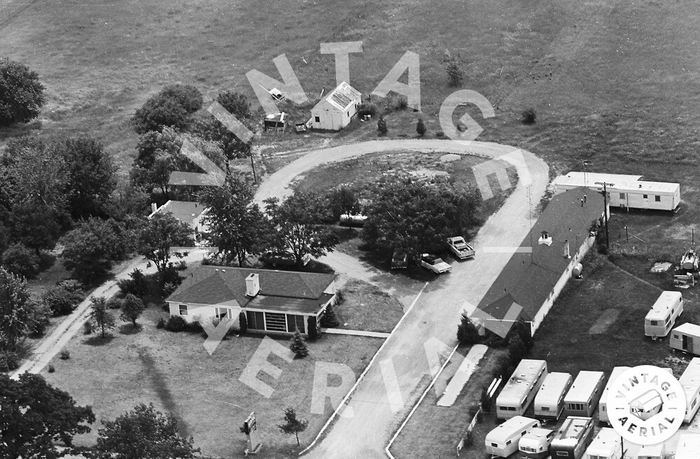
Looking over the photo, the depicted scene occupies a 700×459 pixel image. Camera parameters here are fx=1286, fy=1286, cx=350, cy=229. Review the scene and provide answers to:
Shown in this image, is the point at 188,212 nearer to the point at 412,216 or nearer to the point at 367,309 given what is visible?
the point at 412,216

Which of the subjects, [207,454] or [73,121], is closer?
[207,454]

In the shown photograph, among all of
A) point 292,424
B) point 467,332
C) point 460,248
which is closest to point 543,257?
point 460,248

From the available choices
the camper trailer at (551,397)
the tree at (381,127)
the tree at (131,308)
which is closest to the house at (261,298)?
the tree at (131,308)

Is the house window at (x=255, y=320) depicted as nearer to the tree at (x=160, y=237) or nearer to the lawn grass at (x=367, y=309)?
the lawn grass at (x=367, y=309)

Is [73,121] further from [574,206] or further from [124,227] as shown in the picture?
[574,206]

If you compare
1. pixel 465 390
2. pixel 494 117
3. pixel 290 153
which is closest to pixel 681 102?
pixel 494 117
